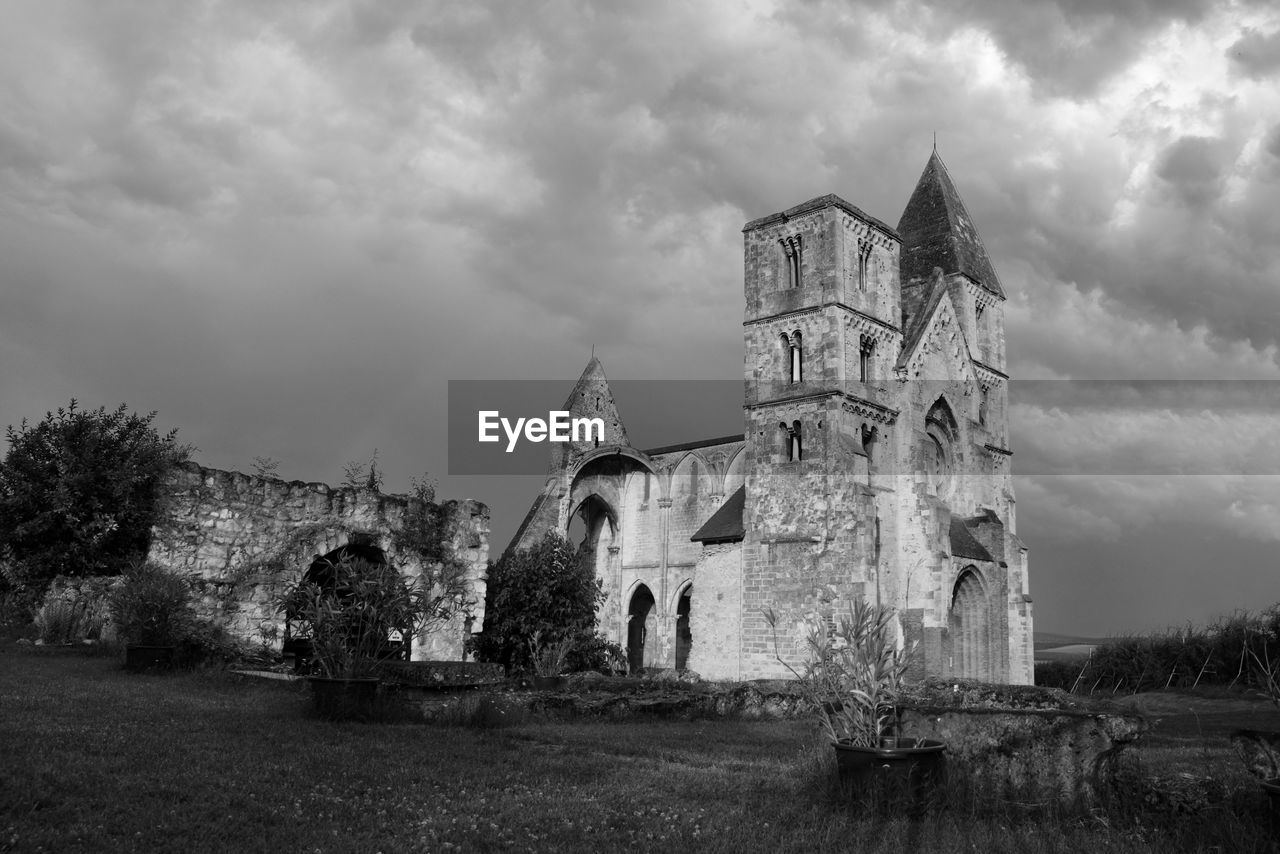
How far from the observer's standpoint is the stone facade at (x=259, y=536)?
17219mm

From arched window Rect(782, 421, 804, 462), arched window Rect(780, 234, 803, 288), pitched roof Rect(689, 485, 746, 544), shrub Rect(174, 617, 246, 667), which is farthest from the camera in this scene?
arched window Rect(780, 234, 803, 288)

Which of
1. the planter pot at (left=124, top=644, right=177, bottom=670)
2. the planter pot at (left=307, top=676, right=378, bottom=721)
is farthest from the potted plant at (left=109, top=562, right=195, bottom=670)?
the planter pot at (left=307, top=676, right=378, bottom=721)

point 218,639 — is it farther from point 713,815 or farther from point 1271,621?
point 1271,621

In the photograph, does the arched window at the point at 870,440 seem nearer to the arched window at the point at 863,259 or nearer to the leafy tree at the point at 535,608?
the arched window at the point at 863,259

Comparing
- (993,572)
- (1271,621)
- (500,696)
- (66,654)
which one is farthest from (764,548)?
(66,654)

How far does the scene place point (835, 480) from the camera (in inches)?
1128

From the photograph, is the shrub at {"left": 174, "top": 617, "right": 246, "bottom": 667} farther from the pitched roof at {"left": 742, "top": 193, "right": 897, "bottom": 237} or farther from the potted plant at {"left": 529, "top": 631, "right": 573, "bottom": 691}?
the pitched roof at {"left": 742, "top": 193, "right": 897, "bottom": 237}

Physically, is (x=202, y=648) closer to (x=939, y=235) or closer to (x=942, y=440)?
(x=942, y=440)

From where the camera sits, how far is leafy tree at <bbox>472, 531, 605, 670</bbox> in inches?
1081

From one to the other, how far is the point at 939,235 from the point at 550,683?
27.8 metres

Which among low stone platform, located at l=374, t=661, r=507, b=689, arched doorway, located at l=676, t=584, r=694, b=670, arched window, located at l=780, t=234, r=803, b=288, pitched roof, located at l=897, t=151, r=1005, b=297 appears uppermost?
pitched roof, located at l=897, t=151, r=1005, b=297

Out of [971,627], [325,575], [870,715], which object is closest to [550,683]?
[325,575]

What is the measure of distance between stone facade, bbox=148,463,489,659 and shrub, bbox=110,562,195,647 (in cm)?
205

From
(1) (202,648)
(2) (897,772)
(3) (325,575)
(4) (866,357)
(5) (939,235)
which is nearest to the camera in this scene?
(2) (897,772)
